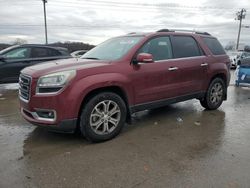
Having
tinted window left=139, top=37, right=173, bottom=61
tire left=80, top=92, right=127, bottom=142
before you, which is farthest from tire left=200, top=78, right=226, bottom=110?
tire left=80, top=92, right=127, bottom=142

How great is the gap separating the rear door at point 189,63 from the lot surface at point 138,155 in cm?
71

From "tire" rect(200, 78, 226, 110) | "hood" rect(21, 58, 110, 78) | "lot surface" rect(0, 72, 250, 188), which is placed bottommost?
"lot surface" rect(0, 72, 250, 188)

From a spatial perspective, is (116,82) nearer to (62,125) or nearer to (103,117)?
(103,117)

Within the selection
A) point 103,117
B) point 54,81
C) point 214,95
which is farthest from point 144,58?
point 214,95

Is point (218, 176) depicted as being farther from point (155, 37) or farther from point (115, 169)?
point (155, 37)

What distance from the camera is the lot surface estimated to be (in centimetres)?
338

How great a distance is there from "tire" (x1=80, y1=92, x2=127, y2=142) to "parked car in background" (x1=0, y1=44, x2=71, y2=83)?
5800 mm

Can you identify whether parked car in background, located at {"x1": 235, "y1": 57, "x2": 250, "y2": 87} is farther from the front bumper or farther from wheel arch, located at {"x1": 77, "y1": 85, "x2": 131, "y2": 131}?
the front bumper

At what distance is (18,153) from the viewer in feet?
13.6

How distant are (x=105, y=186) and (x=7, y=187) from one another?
1.10 m

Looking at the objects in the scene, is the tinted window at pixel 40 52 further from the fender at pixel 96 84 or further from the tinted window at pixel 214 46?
the fender at pixel 96 84

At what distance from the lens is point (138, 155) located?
409 cm

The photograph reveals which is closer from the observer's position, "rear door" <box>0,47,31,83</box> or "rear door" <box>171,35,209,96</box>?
"rear door" <box>171,35,209,96</box>

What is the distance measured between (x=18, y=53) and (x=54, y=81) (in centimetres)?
601
